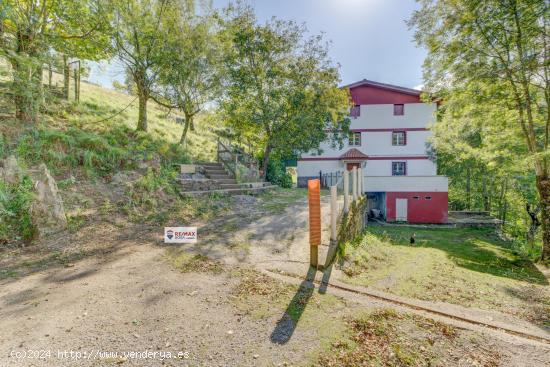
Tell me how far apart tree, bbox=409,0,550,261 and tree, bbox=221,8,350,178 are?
6.59m

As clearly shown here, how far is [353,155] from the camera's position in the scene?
23.2 metres

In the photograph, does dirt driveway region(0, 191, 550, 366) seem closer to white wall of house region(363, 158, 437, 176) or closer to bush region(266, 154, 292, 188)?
bush region(266, 154, 292, 188)

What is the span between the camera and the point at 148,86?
1297cm

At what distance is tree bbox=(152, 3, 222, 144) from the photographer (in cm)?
1275

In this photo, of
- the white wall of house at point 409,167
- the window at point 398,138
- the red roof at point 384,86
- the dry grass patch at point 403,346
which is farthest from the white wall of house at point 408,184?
the dry grass patch at point 403,346

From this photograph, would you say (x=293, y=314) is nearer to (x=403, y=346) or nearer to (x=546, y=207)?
(x=403, y=346)

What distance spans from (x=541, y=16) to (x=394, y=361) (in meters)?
11.4

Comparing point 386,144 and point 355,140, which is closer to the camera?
point 386,144

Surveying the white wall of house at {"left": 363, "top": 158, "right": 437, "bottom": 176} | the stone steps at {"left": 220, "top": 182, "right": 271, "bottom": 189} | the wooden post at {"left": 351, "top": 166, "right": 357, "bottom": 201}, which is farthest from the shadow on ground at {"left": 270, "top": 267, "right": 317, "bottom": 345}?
the white wall of house at {"left": 363, "top": 158, "right": 437, "bottom": 176}

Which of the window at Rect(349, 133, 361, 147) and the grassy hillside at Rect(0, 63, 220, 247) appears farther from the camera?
the window at Rect(349, 133, 361, 147)

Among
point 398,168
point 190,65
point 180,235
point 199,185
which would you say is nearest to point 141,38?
point 190,65

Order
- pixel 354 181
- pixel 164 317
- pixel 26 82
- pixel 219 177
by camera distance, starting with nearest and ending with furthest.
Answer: pixel 164 317
pixel 26 82
pixel 354 181
pixel 219 177

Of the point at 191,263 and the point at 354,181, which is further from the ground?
the point at 354,181

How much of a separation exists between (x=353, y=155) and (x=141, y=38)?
59.1 feet
